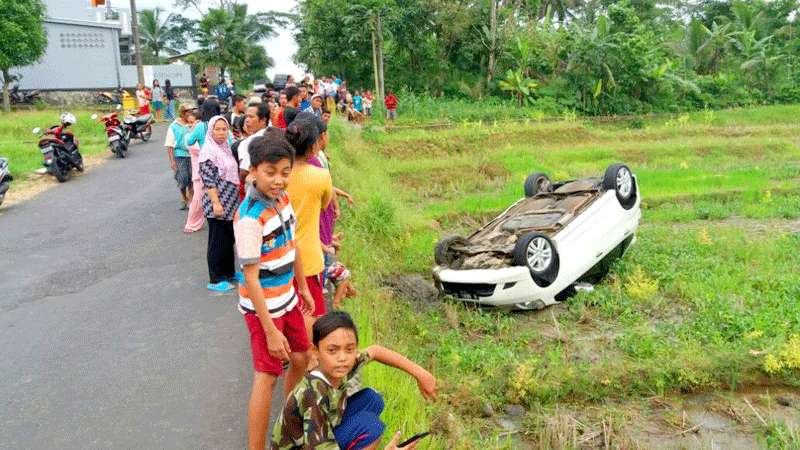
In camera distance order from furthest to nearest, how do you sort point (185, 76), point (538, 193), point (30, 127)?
1. point (185, 76)
2. point (30, 127)
3. point (538, 193)

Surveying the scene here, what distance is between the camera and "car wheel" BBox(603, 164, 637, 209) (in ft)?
27.0

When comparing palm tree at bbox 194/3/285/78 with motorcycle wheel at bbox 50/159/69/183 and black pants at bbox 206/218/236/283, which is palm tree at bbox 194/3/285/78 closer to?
→ motorcycle wheel at bbox 50/159/69/183

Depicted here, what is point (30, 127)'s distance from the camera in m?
18.1

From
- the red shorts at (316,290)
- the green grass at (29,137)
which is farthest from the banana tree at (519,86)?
the red shorts at (316,290)

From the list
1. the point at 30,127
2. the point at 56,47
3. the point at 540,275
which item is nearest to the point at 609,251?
the point at 540,275

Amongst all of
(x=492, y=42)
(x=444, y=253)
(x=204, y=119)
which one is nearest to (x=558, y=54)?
(x=492, y=42)

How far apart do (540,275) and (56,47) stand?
25.0m

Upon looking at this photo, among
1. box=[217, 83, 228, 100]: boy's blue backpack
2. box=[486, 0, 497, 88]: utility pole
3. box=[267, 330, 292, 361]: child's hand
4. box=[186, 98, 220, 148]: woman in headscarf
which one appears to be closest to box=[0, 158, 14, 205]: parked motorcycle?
box=[186, 98, 220, 148]: woman in headscarf

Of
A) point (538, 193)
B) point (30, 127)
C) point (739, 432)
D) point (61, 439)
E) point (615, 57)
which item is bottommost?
point (739, 432)

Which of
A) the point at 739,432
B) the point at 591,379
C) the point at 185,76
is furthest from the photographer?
the point at 185,76

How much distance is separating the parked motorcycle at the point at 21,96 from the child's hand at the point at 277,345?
24.6 metres

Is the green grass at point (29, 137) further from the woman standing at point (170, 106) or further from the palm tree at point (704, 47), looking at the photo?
the palm tree at point (704, 47)

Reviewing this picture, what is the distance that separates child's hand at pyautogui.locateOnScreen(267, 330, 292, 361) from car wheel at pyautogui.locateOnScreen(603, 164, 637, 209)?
5866mm

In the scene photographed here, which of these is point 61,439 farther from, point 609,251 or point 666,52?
point 666,52
